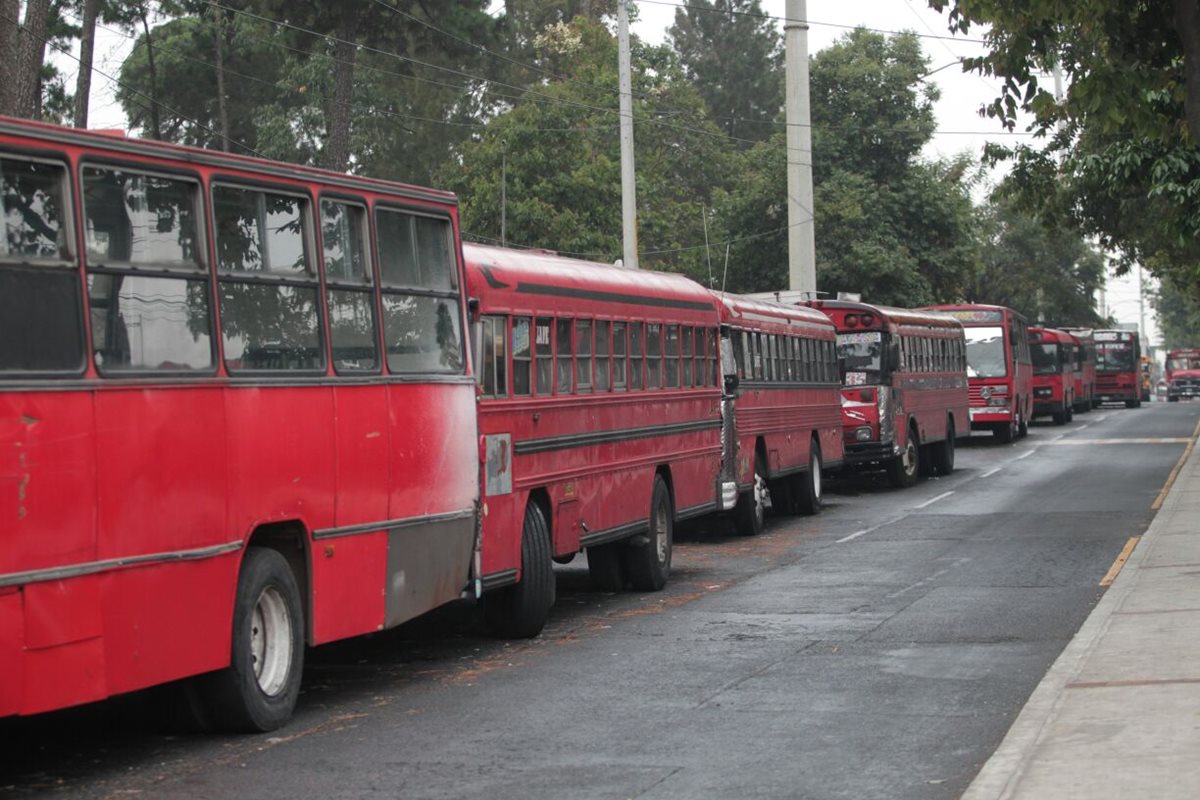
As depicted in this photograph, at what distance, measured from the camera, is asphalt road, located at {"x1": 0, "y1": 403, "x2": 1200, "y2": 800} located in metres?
8.55

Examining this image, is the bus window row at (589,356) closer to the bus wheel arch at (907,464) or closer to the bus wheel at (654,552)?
the bus wheel at (654,552)

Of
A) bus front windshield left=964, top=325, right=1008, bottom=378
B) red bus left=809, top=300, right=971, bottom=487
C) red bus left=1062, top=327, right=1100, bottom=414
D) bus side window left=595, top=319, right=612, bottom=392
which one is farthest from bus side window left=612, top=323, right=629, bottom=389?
red bus left=1062, top=327, right=1100, bottom=414

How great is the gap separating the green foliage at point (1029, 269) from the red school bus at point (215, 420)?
71.3 meters

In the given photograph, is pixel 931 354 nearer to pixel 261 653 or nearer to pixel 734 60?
pixel 261 653

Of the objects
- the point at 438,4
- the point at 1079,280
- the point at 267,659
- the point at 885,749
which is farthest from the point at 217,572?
the point at 1079,280

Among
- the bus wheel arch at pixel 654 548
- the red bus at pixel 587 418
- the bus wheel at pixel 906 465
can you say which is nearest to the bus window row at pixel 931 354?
the bus wheel at pixel 906 465

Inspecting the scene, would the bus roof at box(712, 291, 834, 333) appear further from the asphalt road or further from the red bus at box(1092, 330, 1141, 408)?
the red bus at box(1092, 330, 1141, 408)

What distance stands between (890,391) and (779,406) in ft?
22.4

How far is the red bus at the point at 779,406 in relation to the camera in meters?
21.7

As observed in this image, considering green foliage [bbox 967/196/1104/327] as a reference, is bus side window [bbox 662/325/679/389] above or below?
below

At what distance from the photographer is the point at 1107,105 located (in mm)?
17859

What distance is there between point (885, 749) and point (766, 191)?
153 feet

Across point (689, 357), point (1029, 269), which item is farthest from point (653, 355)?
point (1029, 269)

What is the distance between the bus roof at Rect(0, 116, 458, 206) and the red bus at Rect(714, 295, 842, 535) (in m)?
9.85
